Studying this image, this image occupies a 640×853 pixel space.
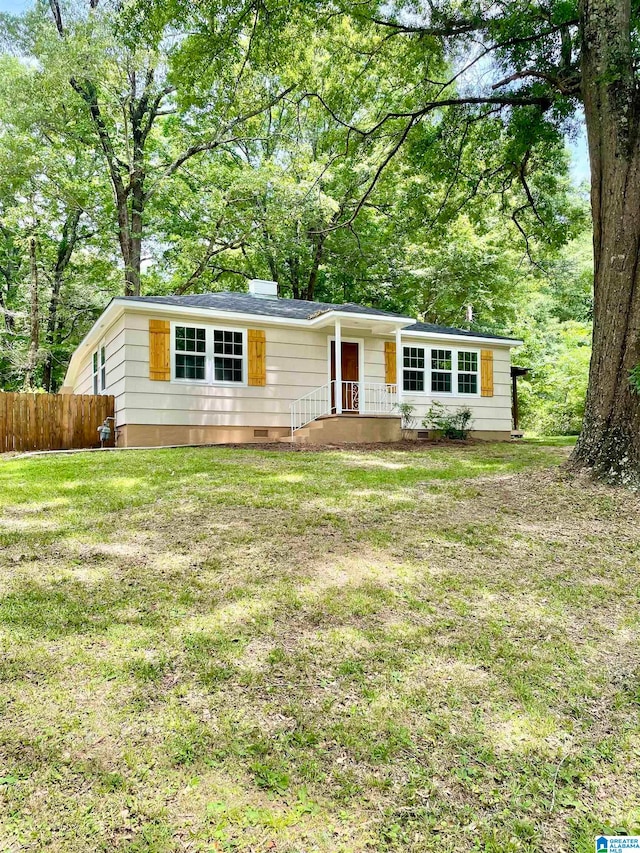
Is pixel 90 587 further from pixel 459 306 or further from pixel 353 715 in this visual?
pixel 459 306

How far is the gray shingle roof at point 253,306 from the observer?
10830 millimetres

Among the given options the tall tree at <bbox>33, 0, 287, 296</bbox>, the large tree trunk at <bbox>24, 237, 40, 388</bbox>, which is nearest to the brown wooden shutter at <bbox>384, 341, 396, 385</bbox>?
the tall tree at <bbox>33, 0, 287, 296</bbox>

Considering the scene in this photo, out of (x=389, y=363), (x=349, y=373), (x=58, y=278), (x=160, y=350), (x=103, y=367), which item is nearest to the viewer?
(x=160, y=350)

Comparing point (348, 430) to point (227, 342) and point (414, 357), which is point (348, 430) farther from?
point (414, 357)

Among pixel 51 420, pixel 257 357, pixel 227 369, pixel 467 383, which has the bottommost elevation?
pixel 51 420

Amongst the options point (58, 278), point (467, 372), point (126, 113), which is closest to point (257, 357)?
point (467, 372)

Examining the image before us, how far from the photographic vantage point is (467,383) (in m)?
13.9

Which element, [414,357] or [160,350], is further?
[414,357]

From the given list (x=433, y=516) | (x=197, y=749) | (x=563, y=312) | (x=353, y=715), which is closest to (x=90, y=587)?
(x=197, y=749)

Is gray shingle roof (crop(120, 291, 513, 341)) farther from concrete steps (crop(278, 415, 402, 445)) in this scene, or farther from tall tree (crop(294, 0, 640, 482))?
tall tree (crop(294, 0, 640, 482))

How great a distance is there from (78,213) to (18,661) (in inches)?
759

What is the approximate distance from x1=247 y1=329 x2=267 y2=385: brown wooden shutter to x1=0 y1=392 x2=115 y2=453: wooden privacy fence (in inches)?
116

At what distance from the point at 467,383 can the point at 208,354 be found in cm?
670

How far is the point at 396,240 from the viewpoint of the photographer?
18.8m
